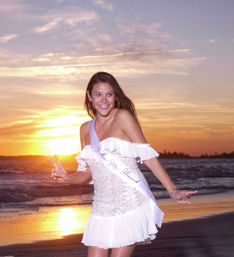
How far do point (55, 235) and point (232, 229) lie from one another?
3308mm

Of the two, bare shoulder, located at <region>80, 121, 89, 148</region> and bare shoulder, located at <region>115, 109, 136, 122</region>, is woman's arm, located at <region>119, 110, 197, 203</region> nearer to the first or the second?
bare shoulder, located at <region>115, 109, 136, 122</region>

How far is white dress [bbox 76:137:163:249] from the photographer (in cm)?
380

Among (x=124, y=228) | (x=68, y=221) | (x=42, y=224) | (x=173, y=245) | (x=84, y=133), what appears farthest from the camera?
(x=68, y=221)

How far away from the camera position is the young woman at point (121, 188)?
12.5ft

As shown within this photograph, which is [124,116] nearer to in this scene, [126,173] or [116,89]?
[116,89]

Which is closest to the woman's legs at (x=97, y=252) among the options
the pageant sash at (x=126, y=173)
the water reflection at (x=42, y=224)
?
the pageant sash at (x=126, y=173)

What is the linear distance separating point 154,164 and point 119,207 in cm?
42

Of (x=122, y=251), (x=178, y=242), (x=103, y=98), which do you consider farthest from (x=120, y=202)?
(x=178, y=242)

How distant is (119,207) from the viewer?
3838mm

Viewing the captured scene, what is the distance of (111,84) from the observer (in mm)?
4043

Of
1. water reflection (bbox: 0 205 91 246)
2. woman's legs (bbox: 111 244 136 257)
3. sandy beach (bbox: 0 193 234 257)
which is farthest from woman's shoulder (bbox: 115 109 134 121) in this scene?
water reflection (bbox: 0 205 91 246)

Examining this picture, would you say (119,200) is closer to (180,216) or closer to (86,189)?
(180,216)

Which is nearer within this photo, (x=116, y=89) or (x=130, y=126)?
(x=130, y=126)

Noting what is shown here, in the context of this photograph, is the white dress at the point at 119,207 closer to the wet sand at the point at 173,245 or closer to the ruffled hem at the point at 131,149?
the ruffled hem at the point at 131,149
